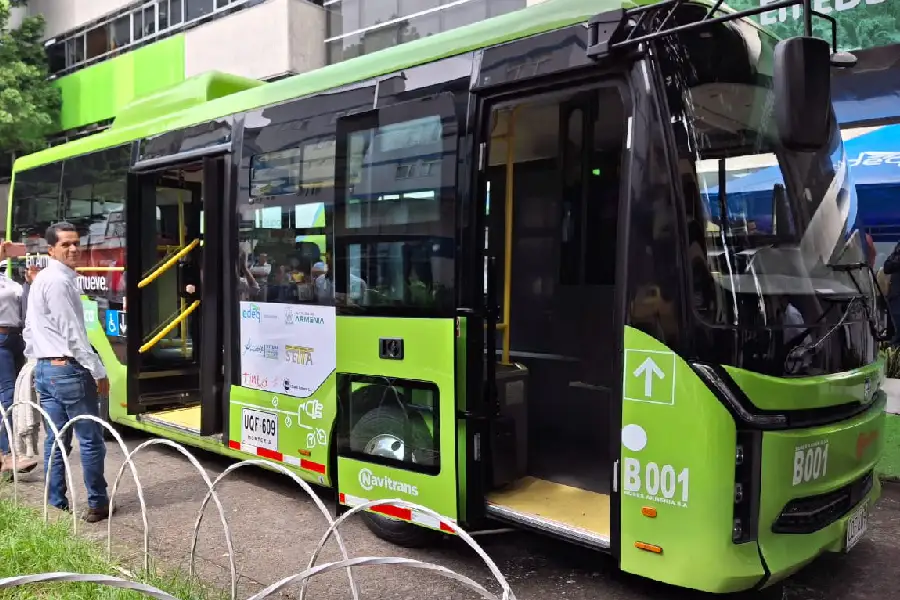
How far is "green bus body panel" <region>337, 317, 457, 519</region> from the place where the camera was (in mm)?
4164

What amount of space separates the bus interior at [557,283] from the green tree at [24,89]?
1795 cm

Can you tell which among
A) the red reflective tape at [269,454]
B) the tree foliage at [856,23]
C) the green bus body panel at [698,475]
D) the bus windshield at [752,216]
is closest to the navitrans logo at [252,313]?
the red reflective tape at [269,454]

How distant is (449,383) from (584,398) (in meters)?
1.43

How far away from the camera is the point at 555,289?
17.8 feet

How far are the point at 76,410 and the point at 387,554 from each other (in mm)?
2376

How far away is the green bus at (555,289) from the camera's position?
332 centimetres

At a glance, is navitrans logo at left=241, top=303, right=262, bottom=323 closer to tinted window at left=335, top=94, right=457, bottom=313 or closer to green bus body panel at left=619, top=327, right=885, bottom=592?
tinted window at left=335, top=94, right=457, bottom=313

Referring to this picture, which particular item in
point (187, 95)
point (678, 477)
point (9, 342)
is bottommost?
point (678, 477)

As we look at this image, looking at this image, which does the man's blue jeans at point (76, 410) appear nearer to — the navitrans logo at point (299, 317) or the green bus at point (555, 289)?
the green bus at point (555, 289)

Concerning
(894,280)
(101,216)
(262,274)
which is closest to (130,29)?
(101,216)

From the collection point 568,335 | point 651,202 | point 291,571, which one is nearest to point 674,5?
point 651,202

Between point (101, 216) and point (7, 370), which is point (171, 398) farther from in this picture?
point (101, 216)

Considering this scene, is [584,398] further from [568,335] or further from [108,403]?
[108,403]

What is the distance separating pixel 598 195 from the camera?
5.25 meters
